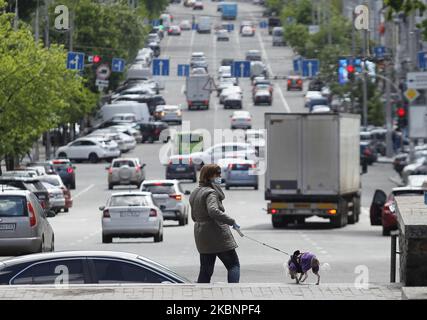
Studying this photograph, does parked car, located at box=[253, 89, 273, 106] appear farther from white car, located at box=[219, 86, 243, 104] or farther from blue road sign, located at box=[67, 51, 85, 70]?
blue road sign, located at box=[67, 51, 85, 70]

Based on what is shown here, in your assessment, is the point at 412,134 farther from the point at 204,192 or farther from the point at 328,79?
the point at 204,192

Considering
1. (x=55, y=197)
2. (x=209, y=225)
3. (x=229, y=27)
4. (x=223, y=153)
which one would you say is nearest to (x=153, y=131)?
(x=223, y=153)

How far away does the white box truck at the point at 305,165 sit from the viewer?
4522 centimetres

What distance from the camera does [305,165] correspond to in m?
45.5

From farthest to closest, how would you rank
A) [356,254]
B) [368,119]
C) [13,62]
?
[368,119] < [13,62] < [356,254]

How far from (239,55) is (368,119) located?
35938mm

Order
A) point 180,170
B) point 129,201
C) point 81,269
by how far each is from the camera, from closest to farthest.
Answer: point 81,269
point 129,201
point 180,170

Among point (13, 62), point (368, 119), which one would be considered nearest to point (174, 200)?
point (13, 62)

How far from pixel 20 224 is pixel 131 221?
30.7ft

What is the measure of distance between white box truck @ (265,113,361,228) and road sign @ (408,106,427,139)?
3209 centimetres

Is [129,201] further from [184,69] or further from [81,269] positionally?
[184,69]

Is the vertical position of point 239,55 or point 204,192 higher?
point 204,192

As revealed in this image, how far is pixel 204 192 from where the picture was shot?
65.4 feet

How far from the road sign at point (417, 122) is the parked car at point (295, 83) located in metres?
53.5
